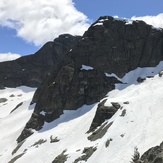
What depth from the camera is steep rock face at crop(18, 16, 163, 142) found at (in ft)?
279

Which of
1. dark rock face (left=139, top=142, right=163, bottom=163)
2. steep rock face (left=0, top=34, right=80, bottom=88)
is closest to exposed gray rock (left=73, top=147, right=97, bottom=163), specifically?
dark rock face (left=139, top=142, right=163, bottom=163)

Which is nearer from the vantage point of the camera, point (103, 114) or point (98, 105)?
point (103, 114)

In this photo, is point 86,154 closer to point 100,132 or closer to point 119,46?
point 100,132

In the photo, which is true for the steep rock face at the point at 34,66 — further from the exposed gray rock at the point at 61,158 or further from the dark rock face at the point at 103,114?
the exposed gray rock at the point at 61,158

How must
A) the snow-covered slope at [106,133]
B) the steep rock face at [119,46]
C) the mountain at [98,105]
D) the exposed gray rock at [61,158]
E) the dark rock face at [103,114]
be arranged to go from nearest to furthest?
the snow-covered slope at [106,133] < the mountain at [98,105] < the exposed gray rock at [61,158] < the dark rock face at [103,114] < the steep rock face at [119,46]

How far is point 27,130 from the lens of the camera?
83.5 m

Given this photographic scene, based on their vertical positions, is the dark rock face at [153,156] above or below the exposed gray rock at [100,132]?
below

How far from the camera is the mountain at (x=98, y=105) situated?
52.9m

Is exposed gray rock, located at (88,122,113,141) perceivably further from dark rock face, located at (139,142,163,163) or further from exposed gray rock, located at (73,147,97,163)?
dark rock face, located at (139,142,163,163)

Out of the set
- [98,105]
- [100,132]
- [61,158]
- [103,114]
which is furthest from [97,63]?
[61,158]

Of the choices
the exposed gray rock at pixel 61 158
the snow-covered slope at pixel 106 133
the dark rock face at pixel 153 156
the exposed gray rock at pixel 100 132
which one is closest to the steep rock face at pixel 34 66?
the snow-covered slope at pixel 106 133

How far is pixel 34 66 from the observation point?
174m

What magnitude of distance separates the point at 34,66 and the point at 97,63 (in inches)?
3464

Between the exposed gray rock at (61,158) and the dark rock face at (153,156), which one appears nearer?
the dark rock face at (153,156)
